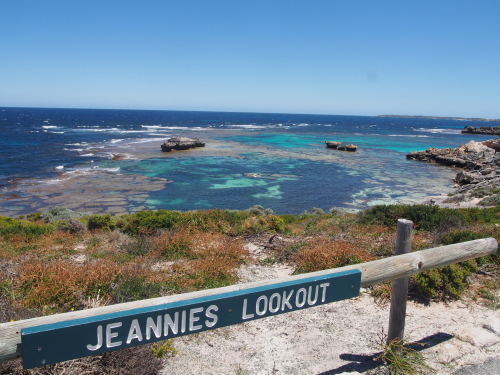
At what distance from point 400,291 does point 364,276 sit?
76 cm

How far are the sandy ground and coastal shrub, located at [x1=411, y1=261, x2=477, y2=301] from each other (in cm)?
20

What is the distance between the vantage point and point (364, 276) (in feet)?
11.3

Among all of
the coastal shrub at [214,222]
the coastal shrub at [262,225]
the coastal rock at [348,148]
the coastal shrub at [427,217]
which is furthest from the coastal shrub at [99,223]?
the coastal rock at [348,148]

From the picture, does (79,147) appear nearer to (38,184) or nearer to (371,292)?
(38,184)

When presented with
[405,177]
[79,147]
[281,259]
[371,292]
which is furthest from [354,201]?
[79,147]

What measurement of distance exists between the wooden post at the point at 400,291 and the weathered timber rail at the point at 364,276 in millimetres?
132

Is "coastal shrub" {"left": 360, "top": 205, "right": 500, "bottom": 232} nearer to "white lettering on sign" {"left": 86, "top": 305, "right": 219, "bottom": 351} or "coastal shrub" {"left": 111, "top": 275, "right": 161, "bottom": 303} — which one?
"coastal shrub" {"left": 111, "top": 275, "right": 161, "bottom": 303}

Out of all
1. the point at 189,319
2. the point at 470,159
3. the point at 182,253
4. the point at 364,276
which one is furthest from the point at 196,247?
the point at 470,159

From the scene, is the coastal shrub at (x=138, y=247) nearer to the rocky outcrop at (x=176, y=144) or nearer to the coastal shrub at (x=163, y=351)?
the coastal shrub at (x=163, y=351)

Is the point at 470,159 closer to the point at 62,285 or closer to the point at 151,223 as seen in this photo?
the point at 151,223

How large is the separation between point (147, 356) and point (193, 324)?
5.51 feet

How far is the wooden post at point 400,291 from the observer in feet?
12.4

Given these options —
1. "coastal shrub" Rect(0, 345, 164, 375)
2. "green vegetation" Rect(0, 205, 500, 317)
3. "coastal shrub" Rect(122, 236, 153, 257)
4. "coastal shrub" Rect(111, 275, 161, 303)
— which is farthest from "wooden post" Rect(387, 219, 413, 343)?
"coastal shrub" Rect(122, 236, 153, 257)

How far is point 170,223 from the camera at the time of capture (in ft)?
39.7
